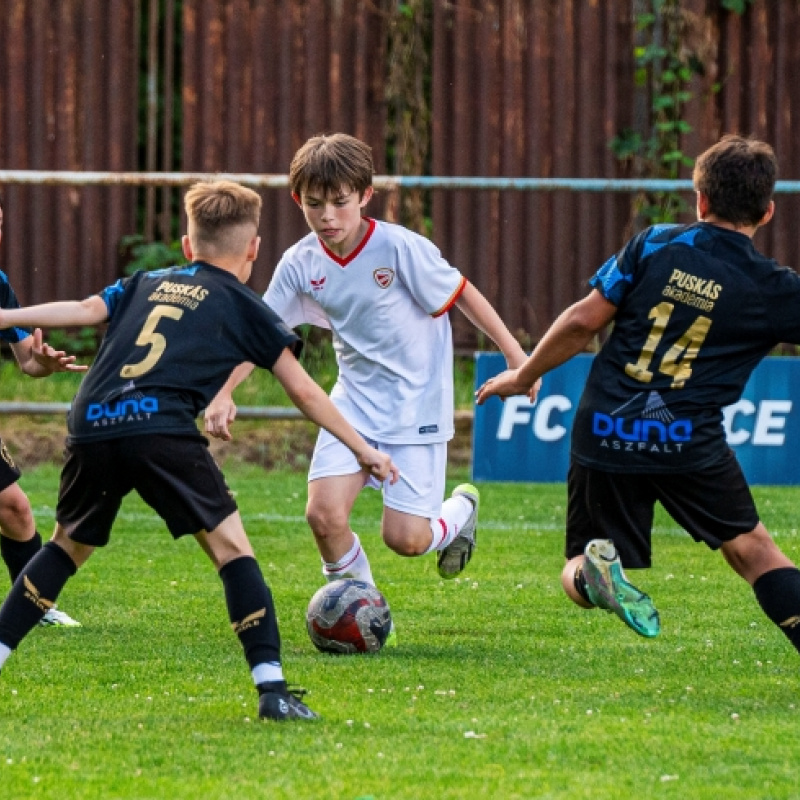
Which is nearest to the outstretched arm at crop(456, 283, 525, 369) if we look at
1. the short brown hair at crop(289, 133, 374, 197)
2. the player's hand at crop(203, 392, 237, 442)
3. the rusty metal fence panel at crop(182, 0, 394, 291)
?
the short brown hair at crop(289, 133, 374, 197)

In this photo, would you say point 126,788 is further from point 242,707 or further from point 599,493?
point 599,493

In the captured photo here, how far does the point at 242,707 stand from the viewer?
495 cm

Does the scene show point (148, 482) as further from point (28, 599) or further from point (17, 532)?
point (17, 532)

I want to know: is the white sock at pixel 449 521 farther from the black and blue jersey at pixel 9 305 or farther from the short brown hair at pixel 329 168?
the black and blue jersey at pixel 9 305

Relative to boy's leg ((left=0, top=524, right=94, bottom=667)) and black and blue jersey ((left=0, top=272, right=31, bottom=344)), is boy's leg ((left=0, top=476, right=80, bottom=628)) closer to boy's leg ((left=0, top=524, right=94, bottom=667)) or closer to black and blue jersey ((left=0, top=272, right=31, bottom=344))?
black and blue jersey ((left=0, top=272, right=31, bottom=344))

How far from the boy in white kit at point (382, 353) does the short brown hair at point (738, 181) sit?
4.27 ft

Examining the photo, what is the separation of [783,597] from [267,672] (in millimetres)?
1582

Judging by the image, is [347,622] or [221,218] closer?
[221,218]

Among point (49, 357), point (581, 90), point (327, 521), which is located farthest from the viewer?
point (581, 90)

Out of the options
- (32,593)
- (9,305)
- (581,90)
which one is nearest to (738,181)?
(32,593)

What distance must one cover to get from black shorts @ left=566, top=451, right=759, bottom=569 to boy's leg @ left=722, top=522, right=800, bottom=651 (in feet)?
0.15

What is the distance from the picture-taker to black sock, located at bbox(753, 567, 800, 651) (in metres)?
5.09

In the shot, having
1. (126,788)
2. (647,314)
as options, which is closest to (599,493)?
(647,314)

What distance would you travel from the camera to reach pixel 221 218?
4953mm
